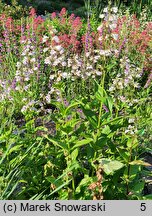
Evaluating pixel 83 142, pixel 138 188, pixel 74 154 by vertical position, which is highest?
pixel 83 142

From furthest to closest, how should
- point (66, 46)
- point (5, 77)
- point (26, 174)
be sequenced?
1. point (66, 46)
2. point (5, 77)
3. point (26, 174)

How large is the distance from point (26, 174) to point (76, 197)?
456 millimetres

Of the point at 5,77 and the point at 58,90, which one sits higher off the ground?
the point at 58,90

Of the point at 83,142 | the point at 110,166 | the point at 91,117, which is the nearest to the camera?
the point at 110,166

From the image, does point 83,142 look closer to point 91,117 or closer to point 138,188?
point 91,117

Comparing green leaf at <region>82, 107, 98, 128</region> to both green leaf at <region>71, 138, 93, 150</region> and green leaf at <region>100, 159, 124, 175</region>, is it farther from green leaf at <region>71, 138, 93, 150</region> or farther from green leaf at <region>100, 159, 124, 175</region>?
green leaf at <region>100, 159, 124, 175</region>

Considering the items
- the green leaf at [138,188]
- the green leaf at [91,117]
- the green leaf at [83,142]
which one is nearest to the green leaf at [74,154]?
the green leaf at [83,142]

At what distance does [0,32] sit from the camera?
6.87m

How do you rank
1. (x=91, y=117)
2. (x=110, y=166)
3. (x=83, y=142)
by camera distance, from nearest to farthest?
(x=110, y=166) < (x=83, y=142) < (x=91, y=117)

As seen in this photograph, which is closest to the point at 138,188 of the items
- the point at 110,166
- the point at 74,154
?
the point at 110,166

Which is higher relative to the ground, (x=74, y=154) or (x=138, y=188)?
(x=74, y=154)

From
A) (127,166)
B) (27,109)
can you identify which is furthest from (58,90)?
(127,166)

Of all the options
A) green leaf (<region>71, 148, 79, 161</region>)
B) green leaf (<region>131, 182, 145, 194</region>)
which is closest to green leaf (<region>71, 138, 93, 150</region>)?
green leaf (<region>71, 148, 79, 161</region>)

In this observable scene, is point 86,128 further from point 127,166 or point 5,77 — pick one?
point 5,77
